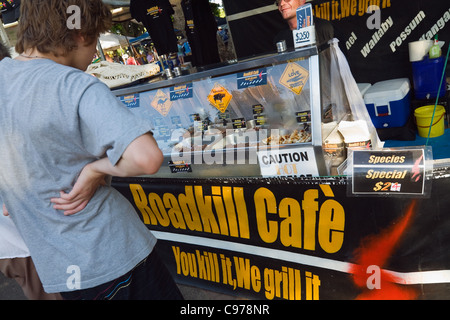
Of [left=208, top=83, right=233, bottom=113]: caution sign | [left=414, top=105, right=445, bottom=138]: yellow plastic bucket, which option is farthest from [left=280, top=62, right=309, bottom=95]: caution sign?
[left=414, top=105, right=445, bottom=138]: yellow plastic bucket

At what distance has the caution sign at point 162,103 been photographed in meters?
2.63

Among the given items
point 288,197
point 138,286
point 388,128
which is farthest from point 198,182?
point 388,128

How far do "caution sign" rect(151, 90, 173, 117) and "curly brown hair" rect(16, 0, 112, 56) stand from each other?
1.54 m

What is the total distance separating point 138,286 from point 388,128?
3900 mm

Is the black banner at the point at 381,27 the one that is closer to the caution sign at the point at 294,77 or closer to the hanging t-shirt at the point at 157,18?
the hanging t-shirt at the point at 157,18

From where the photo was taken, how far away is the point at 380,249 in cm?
177

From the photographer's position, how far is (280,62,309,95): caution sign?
2.05 m

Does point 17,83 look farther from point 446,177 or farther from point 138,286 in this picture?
point 446,177

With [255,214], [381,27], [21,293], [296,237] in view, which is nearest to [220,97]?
[255,214]

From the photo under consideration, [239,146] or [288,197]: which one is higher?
[239,146]

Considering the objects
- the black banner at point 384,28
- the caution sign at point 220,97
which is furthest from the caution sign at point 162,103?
the black banner at point 384,28

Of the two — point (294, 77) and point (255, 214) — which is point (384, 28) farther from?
point (255, 214)

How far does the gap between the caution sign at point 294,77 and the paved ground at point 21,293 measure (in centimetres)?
165

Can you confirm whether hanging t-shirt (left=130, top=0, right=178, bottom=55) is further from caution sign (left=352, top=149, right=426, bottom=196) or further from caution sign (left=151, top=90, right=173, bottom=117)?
caution sign (left=352, top=149, right=426, bottom=196)
